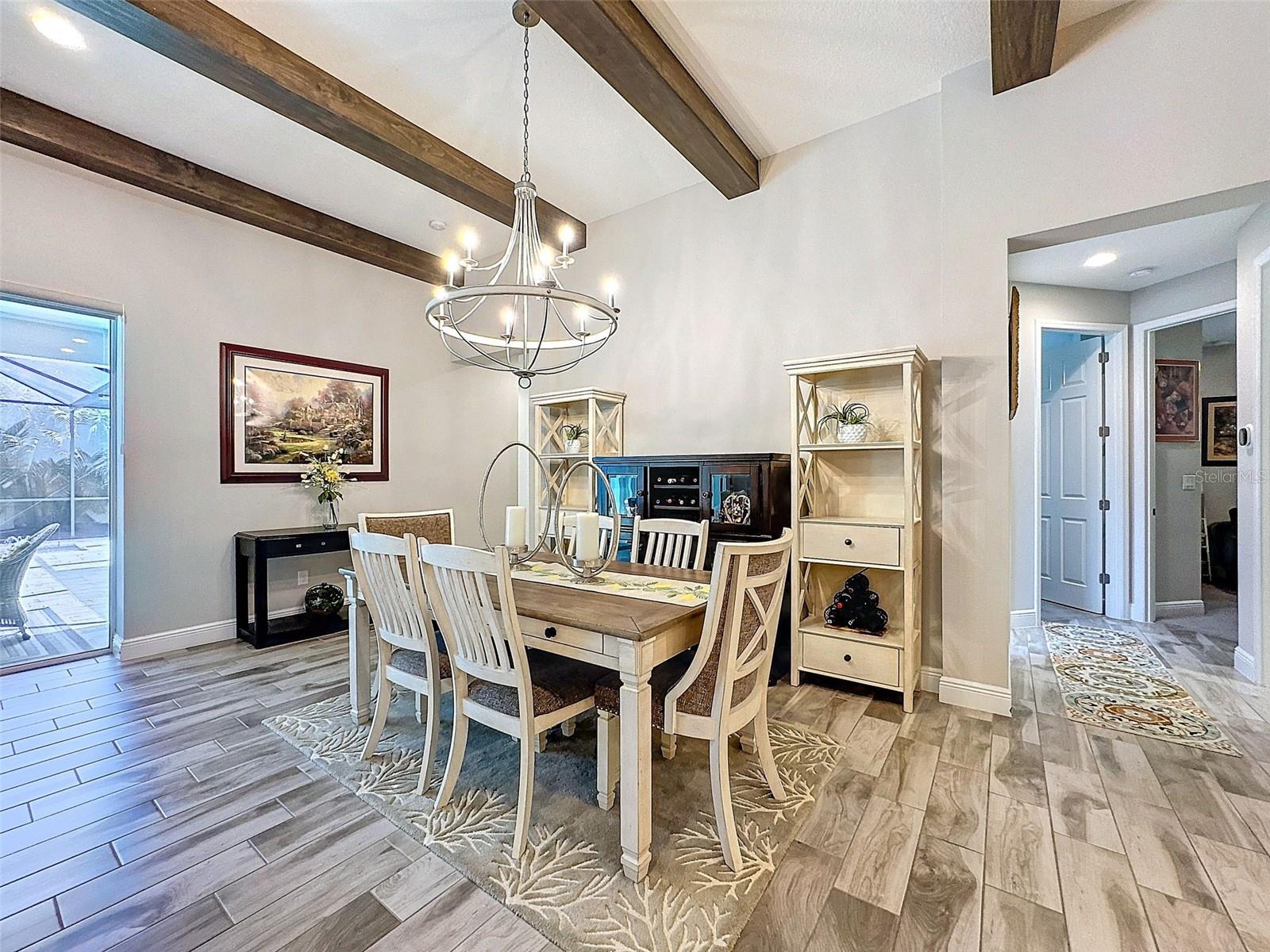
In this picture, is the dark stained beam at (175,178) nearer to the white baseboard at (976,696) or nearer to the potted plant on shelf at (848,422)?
the potted plant on shelf at (848,422)

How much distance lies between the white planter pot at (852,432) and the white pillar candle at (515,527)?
1864 mm

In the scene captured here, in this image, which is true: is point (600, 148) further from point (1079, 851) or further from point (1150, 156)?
point (1079, 851)

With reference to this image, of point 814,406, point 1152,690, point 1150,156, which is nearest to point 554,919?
point 814,406

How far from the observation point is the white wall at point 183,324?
3244 mm

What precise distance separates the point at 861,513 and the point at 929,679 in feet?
3.23

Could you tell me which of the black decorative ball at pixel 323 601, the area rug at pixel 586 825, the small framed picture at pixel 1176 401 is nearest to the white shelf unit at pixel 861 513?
the area rug at pixel 586 825

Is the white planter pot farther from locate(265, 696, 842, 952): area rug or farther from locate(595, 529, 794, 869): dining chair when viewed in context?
locate(265, 696, 842, 952): area rug

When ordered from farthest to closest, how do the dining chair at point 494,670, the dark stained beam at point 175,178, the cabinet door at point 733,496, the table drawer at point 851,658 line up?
1. the cabinet door at point 733,496
2. the dark stained beam at point 175,178
3. the table drawer at point 851,658
4. the dining chair at point 494,670

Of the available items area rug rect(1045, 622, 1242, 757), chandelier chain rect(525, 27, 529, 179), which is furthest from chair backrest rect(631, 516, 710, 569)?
area rug rect(1045, 622, 1242, 757)

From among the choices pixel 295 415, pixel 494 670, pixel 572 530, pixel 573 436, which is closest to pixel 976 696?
pixel 572 530

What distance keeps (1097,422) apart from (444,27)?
5.39 m

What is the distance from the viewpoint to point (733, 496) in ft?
11.0

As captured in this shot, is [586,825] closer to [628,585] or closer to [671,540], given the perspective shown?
[628,585]

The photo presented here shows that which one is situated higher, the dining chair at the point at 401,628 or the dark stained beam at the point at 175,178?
the dark stained beam at the point at 175,178
